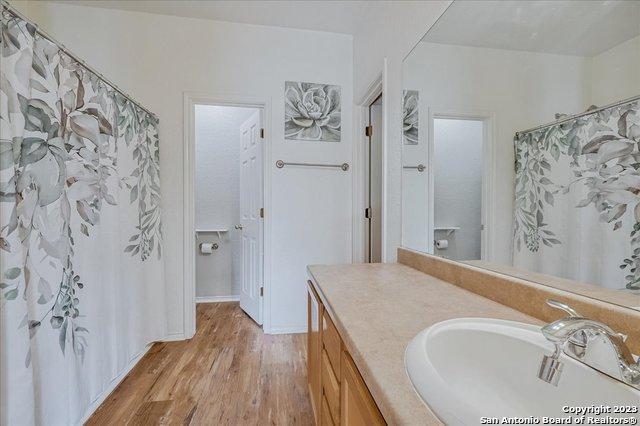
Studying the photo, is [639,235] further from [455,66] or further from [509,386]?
[455,66]

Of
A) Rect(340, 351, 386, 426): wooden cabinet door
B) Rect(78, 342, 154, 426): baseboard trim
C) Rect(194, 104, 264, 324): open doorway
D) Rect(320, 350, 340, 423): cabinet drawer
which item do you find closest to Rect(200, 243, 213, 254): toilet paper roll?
Rect(194, 104, 264, 324): open doorway

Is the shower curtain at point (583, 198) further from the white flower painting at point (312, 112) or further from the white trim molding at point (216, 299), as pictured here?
the white trim molding at point (216, 299)

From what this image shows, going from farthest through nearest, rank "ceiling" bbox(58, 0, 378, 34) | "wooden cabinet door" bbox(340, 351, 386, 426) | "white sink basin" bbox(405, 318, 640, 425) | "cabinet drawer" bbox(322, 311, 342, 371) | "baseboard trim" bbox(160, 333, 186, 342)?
"baseboard trim" bbox(160, 333, 186, 342)
"ceiling" bbox(58, 0, 378, 34)
"cabinet drawer" bbox(322, 311, 342, 371)
"wooden cabinet door" bbox(340, 351, 386, 426)
"white sink basin" bbox(405, 318, 640, 425)

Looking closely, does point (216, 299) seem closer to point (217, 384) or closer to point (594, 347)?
point (217, 384)

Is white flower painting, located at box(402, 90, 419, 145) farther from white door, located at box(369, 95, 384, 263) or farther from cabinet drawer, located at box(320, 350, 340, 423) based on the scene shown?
cabinet drawer, located at box(320, 350, 340, 423)

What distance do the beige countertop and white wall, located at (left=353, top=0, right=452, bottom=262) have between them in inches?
18.3

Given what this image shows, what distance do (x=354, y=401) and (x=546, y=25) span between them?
43.9 inches

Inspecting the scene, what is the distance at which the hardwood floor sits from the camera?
1.47 m

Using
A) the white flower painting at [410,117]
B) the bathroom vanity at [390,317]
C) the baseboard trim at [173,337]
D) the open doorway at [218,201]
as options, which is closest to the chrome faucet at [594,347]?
the bathroom vanity at [390,317]

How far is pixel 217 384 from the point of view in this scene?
174 centimetres

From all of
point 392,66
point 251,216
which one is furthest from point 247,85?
point 392,66

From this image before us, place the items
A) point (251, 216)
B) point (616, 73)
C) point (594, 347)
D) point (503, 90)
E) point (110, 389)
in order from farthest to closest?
point (251, 216)
point (110, 389)
point (503, 90)
point (616, 73)
point (594, 347)

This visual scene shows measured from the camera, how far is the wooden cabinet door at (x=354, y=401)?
1.78 ft

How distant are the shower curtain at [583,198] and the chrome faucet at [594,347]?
23 centimetres
